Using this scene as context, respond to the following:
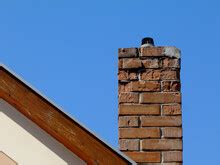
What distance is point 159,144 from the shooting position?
602 cm

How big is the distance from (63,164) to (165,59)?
A: 1.26 metres

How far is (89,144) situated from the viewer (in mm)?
5848

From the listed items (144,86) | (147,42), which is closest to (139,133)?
(144,86)

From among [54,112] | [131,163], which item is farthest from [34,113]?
[131,163]

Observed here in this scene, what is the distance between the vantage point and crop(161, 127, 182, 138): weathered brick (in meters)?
6.06

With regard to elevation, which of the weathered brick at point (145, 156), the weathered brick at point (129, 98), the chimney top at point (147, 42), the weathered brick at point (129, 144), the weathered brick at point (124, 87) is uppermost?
the chimney top at point (147, 42)

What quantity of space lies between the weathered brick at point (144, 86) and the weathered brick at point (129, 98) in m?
0.05

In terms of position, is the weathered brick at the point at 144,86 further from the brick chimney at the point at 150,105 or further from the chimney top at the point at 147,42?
the chimney top at the point at 147,42

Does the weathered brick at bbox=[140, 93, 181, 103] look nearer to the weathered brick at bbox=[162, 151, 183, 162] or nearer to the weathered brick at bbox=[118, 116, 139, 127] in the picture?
the weathered brick at bbox=[118, 116, 139, 127]

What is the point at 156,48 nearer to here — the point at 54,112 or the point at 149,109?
the point at 149,109

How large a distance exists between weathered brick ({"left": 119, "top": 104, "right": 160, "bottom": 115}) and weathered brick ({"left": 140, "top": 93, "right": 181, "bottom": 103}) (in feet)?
0.16

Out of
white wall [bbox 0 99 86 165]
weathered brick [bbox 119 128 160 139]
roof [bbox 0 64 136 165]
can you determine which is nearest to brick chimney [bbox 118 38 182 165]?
weathered brick [bbox 119 128 160 139]

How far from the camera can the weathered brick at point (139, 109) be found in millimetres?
6102

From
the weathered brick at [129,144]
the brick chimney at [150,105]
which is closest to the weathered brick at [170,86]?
the brick chimney at [150,105]
